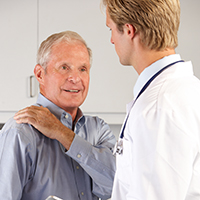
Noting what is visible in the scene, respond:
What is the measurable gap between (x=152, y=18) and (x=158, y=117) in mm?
252

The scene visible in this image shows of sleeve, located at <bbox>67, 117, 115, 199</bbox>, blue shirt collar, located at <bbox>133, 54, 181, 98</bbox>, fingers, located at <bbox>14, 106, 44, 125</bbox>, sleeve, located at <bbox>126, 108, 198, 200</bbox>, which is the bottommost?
sleeve, located at <bbox>67, 117, 115, 199</bbox>

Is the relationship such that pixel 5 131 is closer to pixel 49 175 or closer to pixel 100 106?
pixel 49 175

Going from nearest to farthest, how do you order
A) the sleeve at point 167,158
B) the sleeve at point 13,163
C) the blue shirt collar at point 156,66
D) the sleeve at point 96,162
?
the sleeve at point 167,158, the blue shirt collar at point 156,66, the sleeve at point 13,163, the sleeve at point 96,162

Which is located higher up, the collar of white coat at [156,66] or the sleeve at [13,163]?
the collar of white coat at [156,66]

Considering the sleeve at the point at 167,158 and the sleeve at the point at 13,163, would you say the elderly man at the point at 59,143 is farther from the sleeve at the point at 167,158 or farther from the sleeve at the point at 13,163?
the sleeve at the point at 167,158

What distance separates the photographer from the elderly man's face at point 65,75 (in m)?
1.07

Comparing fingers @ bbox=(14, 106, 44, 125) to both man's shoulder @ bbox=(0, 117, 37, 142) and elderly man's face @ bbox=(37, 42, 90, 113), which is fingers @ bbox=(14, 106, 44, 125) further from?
elderly man's face @ bbox=(37, 42, 90, 113)

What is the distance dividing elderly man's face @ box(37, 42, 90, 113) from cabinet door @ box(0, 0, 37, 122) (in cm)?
102

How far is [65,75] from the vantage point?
1078mm

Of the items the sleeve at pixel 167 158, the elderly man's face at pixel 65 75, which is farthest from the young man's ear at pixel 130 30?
the elderly man's face at pixel 65 75

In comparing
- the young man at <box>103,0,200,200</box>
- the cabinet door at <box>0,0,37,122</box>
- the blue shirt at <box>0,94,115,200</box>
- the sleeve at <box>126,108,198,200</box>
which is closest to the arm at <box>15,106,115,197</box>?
the blue shirt at <box>0,94,115,200</box>

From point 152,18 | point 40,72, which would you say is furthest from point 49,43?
point 152,18

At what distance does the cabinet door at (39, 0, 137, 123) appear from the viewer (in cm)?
203

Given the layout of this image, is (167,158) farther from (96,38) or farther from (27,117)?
(96,38)
